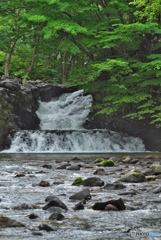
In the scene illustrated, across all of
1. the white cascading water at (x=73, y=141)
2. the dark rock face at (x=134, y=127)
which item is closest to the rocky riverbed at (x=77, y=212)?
the white cascading water at (x=73, y=141)

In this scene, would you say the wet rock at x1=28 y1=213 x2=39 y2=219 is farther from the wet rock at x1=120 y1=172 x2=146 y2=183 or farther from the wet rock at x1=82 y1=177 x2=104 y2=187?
the wet rock at x1=120 y1=172 x2=146 y2=183

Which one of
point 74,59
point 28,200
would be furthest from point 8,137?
point 74,59

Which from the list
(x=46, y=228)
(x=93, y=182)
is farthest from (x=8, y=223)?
(x=93, y=182)

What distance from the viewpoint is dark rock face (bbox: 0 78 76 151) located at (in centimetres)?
2022

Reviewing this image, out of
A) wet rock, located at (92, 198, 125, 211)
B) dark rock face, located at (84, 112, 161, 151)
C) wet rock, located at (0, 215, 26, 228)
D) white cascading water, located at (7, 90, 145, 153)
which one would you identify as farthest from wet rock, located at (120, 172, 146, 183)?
dark rock face, located at (84, 112, 161, 151)

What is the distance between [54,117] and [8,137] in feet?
19.3

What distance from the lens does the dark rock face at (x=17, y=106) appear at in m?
20.2

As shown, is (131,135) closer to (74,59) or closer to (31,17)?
(31,17)

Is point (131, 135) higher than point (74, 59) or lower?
lower

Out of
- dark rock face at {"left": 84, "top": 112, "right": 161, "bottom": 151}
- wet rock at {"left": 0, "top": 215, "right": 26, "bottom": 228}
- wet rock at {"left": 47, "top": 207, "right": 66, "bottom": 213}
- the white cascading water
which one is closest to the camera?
wet rock at {"left": 0, "top": 215, "right": 26, "bottom": 228}

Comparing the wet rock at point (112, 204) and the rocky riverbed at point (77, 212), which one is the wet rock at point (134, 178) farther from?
the wet rock at point (112, 204)

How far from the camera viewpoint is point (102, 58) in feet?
73.3

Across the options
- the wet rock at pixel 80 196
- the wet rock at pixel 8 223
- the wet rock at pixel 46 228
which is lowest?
the wet rock at pixel 46 228

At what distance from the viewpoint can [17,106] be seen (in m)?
22.9
